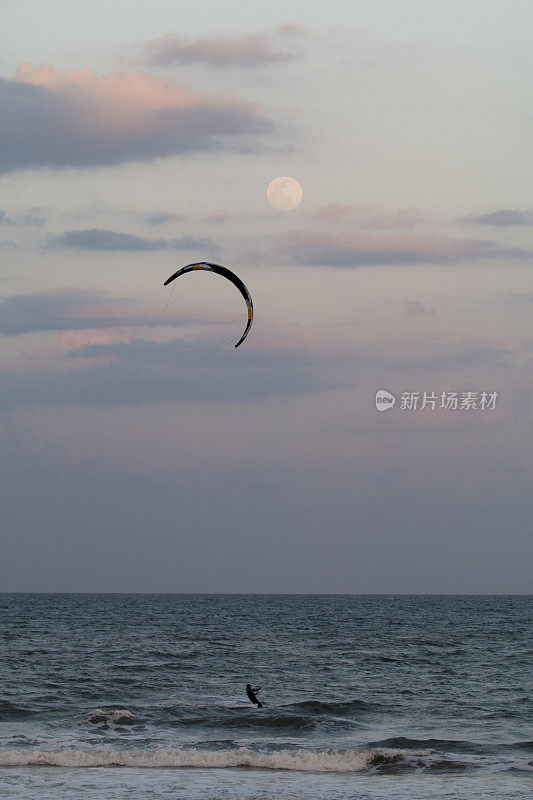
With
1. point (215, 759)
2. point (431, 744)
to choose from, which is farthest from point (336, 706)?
point (215, 759)

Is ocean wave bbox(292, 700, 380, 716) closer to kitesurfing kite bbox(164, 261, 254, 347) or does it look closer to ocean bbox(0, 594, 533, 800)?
ocean bbox(0, 594, 533, 800)

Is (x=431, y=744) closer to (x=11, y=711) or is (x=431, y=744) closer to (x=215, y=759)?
(x=215, y=759)

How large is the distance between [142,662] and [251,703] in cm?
1379

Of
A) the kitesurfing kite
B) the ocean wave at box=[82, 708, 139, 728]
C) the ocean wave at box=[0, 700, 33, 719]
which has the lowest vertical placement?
the ocean wave at box=[0, 700, 33, 719]

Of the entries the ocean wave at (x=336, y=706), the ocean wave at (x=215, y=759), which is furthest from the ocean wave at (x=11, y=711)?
the ocean wave at (x=336, y=706)

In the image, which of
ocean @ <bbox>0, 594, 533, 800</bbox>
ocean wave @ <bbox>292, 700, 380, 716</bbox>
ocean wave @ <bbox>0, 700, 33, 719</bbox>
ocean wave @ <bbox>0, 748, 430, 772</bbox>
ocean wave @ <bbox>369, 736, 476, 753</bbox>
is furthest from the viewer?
ocean wave @ <bbox>292, 700, 380, 716</bbox>

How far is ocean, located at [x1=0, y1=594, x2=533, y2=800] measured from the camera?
781 inches

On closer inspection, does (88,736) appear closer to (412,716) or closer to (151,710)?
(151,710)

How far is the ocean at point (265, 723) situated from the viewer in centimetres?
1984

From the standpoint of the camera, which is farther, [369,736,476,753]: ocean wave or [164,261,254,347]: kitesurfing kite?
[164,261,254,347]: kitesurfing kite

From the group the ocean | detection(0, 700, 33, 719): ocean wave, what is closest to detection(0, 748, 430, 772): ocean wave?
the ocean

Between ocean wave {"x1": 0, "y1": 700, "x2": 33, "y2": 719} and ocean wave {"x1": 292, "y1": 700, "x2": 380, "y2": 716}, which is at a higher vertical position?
ocean wave {"x1": 292, "y1": 700, "x2": 380, "y2": 716}

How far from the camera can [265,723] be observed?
27.2m

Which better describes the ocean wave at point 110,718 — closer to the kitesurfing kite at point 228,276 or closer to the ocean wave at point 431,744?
the ocean wave at point 431,744
